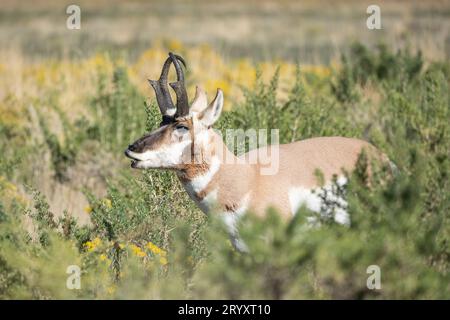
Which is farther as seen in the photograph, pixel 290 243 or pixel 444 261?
pixel 444 261

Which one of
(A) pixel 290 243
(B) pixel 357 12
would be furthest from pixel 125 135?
(B) pixel 357 12

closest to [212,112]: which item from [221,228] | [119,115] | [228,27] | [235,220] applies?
[235,220]

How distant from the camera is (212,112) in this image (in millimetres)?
5930

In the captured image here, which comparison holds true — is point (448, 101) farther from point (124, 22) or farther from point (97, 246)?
point (124, 22)

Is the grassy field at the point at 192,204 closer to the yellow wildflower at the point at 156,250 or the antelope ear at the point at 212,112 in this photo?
the yellow wildflower at the point at 156,250

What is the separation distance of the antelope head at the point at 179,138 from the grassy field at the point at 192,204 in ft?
Result: 1.60

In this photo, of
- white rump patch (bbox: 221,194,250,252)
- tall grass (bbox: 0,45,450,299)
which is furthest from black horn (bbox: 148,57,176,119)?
white rump patch (bbox: 221,194,250,252)

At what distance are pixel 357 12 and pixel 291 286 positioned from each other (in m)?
34.1

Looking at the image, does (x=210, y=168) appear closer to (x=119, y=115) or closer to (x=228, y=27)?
(x=119, y=115)

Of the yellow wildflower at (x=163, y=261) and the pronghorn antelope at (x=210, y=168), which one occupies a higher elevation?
the pronghorn antelope at (x=210, y=168)

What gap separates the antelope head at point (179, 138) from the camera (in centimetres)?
577

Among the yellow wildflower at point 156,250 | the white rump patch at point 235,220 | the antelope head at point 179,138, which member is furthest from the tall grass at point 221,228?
the antelope head at point 179,138

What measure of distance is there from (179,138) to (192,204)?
939 millimetres
